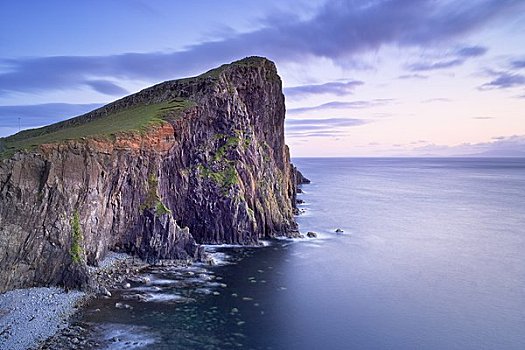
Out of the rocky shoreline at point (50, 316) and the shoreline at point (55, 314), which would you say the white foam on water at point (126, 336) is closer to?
the shoreline at point (55, 314)

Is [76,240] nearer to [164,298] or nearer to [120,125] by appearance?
[164,298]

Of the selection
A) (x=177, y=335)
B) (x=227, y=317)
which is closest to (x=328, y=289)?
(x=227, y=317)

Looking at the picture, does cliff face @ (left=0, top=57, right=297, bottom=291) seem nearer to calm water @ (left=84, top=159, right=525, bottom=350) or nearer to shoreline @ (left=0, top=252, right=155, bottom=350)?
shoreline @ (left=0, top=252, right=155, bottom=350)

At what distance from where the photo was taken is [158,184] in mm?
71438

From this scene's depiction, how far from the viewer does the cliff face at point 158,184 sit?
5066 cm

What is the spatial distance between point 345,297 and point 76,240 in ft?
108

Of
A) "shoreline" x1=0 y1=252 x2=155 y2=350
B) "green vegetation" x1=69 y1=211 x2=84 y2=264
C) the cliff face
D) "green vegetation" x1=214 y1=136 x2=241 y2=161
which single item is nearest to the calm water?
"shoreline" x1=0 y1=252 x2=155 y2=350

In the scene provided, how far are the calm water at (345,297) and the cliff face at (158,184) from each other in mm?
7472

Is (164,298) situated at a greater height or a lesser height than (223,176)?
lesser

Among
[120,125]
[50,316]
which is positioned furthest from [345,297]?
[120,125]

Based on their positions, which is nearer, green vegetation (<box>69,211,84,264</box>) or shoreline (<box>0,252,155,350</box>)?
shoreline (<box>0,252,155,350</box>)

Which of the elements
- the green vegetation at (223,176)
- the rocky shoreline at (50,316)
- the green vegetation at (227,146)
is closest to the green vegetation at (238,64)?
the green vegetation at (227,146)

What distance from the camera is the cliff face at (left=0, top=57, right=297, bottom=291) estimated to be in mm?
50656

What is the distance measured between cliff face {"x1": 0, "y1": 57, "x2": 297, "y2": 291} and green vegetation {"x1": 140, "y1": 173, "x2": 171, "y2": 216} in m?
0.18
